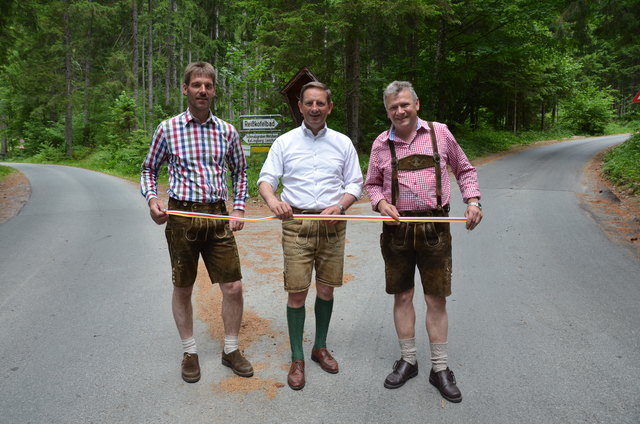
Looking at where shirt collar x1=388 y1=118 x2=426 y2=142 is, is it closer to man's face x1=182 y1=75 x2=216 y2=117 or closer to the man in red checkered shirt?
the man in red checkered shirt

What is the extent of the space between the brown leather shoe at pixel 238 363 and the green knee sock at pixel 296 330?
1.09 ft

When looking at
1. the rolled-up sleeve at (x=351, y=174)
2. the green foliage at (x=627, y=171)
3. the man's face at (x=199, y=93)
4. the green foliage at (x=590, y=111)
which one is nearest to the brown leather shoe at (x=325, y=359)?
the rolled-up sleeve at (x=351, y=174)

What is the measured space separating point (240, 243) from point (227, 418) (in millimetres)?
5002

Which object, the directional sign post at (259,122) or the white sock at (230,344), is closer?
the white sock at (230,344)

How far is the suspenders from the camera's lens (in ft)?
9.68

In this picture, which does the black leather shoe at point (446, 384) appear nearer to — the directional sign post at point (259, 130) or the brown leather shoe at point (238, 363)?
the brown leather shoe at point (238, 363)

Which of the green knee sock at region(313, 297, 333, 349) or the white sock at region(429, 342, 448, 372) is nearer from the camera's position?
the white sock at region(429, 342, 448, 372)

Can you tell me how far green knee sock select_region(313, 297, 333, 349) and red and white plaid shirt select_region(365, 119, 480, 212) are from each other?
841mm

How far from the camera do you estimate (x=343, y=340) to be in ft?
12.5

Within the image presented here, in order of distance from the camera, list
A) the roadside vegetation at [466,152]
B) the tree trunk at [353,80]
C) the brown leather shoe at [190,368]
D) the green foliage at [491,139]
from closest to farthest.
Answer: the brown leather shoe at [190,368], the roadside vegetation at [466,152], the tree trunk at [353,80], the green foliage at [491,139]

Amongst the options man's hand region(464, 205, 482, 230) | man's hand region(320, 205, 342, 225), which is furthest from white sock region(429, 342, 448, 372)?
man's hand region(320, 205, 342, 225)

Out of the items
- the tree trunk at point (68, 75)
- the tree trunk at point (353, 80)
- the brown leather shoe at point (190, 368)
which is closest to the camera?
the brown leather shoe at point (190, 368)

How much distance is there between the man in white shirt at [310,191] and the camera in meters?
3.08

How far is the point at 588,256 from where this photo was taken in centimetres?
630
